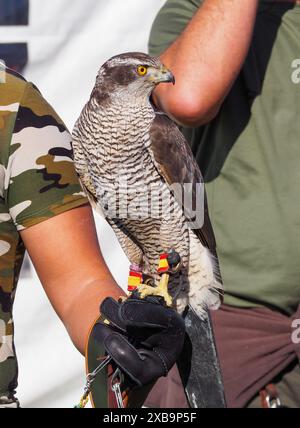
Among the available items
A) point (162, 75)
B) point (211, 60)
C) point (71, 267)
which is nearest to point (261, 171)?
point (211, 60)

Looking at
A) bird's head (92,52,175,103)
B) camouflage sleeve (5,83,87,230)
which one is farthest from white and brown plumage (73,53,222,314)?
camouflage sleeve (5,83,87,230)

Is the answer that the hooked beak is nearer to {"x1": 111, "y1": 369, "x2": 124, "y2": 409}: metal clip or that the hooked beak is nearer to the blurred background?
{"x1": 111, "y1": 369, "x2": 124, "y2": 409}: metal clip

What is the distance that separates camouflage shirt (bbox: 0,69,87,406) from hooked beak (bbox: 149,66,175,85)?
10.7 inches

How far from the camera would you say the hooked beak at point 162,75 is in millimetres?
2258

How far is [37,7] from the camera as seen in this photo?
138 inches

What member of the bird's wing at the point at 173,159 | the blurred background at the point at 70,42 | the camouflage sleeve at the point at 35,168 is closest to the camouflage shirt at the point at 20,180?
the camouflage sleeve at the point at 35,168

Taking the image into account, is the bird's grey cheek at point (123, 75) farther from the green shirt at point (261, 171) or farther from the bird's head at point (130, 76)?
the green shirt at point (261, 171)

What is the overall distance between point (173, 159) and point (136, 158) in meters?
0.10

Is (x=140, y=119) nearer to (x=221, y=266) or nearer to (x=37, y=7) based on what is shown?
(x=221, y=266)

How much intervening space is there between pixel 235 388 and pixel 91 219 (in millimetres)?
903

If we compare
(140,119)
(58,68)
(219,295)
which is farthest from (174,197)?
(58,68)

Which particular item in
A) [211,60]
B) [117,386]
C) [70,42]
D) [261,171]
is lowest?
[117,386]

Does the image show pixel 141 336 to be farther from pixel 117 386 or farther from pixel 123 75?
pixel 123 75

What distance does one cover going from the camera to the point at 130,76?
229cm
